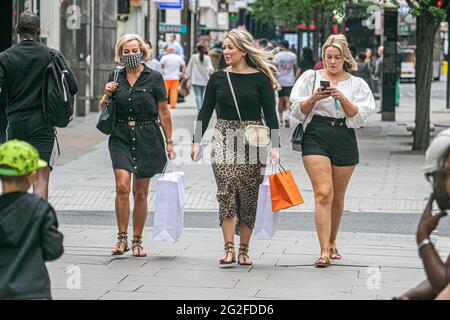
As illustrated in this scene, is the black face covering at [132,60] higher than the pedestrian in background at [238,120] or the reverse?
higher

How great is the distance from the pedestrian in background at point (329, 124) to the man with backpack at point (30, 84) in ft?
6.14

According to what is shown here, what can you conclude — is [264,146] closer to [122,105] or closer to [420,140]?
[122,105]

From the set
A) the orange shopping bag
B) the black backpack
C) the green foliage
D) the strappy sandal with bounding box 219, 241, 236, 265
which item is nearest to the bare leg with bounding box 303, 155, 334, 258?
the orange shopping bag

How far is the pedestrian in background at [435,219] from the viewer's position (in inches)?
194

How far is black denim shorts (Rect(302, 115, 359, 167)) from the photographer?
9.16 metres

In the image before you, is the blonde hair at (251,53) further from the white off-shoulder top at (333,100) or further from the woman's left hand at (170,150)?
the woman's left hand at (170,150)

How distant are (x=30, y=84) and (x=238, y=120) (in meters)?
1.65

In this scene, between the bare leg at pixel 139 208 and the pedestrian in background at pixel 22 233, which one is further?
the bare leg at pixel 139 208

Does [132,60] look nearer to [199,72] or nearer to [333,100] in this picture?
[333,100]

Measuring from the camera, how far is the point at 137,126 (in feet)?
31.1

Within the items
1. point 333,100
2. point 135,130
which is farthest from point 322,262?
point 135,130

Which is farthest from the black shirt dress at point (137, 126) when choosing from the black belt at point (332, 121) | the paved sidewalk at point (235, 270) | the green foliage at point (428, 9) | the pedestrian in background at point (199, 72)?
the pedestrian in background at point (199, 72)

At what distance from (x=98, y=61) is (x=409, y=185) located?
50.2 feet

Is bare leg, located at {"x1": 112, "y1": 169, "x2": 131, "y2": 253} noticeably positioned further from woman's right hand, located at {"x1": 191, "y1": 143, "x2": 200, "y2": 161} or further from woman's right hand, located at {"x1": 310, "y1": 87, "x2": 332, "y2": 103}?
woman's right hand, located at {"x1": 310, "y1": 87, "x2": 332, "y2": 103}
